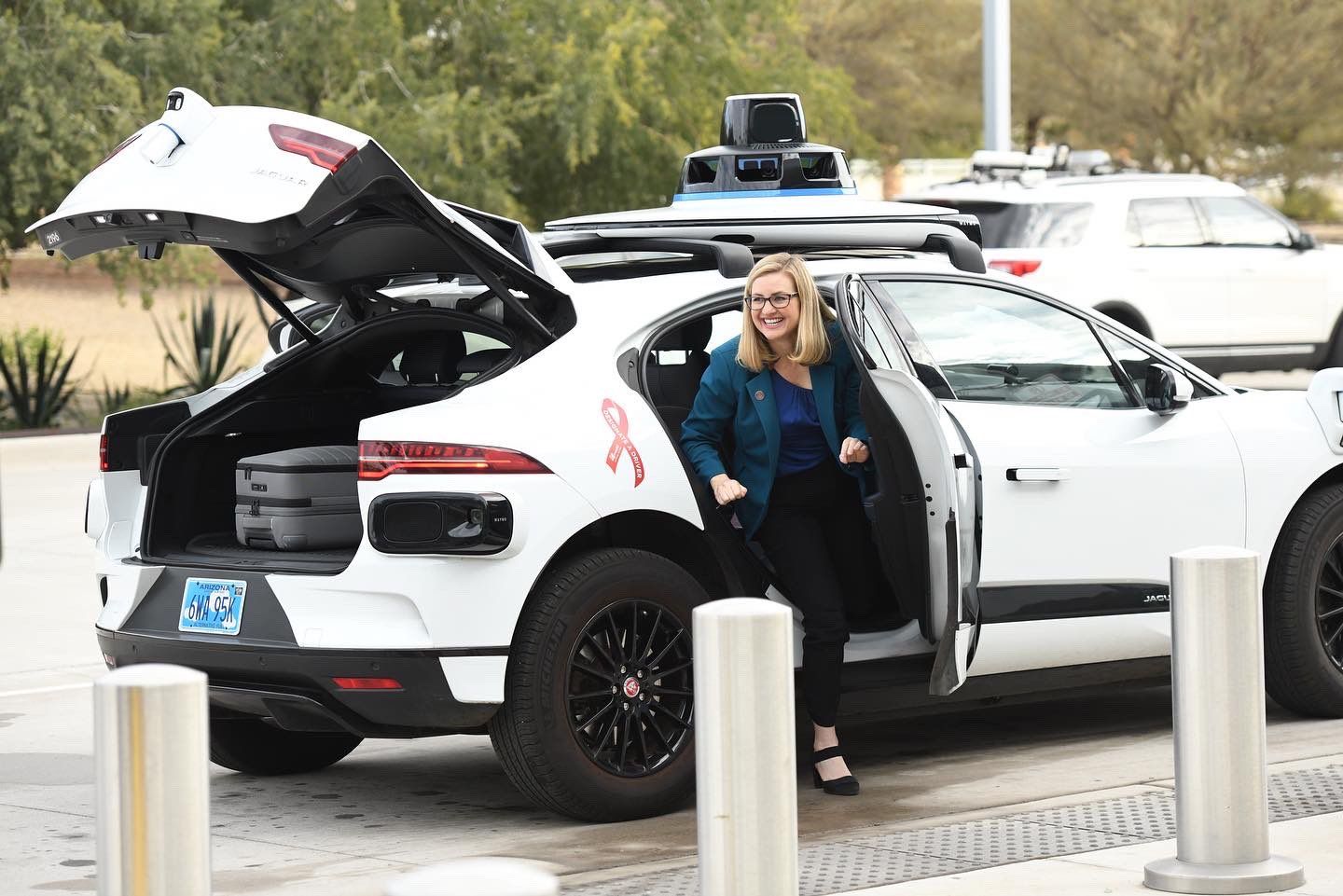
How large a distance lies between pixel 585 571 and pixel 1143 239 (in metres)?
12.0

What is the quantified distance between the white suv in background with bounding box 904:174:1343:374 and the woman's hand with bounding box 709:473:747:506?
9.94 meters

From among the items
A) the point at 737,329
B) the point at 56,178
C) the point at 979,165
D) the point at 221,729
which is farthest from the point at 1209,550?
the point at 56,178

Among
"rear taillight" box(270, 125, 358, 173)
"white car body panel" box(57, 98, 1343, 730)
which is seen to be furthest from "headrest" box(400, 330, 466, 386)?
"rear taillight" box(270, 125, 358, 173)

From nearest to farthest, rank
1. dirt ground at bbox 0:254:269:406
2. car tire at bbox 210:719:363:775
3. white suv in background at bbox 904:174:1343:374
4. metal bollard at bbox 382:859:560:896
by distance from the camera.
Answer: metal bollard at bbox 382:859:560:896, car tire at bbox 210:719:363:775, white suv in background at bbox 904:174:1343:374, dirt ground at bbox 0:254:269:406

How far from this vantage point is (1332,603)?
24.3ft

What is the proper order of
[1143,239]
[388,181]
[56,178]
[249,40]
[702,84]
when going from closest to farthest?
[388,181], [1143,239], [56,178], [249,40], [702,84]

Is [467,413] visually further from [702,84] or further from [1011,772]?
[702,84]

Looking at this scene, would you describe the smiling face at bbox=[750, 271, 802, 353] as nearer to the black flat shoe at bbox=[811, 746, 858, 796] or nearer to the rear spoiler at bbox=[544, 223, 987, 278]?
the rear spoiler at bbox=[544, 223, 987, 278]

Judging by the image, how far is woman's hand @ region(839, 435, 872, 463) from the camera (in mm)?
6355

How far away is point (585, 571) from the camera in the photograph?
5.97 meters

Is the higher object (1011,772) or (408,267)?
(408,267)

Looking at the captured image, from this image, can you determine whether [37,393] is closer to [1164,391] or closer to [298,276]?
[298,276]

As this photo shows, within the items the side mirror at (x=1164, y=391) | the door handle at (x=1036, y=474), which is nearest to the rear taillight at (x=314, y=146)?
the door handle at (x=1036, y=474)

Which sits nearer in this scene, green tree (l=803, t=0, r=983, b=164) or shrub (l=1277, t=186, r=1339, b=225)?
green tree (l=803, t=0, r=983, b=164)
